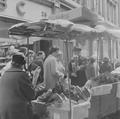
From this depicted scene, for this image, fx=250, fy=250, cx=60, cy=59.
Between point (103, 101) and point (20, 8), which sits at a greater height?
point (20, 8)

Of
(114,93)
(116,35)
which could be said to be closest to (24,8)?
(116,35)

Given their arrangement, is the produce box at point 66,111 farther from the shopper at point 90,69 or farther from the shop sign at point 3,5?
the shop sign at point 3,5

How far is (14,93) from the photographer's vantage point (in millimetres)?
3760

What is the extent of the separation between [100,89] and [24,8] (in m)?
9.57

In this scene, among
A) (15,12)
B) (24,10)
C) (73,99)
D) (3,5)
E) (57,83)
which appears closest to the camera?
(73,99)

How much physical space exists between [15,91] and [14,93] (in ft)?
0.11

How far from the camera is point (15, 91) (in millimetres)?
3762

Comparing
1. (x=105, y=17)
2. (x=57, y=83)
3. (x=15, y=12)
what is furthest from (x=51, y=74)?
(x=105, y=17)

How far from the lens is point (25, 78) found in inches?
150

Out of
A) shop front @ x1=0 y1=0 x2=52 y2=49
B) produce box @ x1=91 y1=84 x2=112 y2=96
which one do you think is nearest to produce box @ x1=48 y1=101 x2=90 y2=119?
produce box @ x1=91 y1=84 x2=112 y2=96

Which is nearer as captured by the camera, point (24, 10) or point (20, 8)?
point (20, 8)

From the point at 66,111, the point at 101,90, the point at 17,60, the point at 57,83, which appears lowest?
the point at 66,111

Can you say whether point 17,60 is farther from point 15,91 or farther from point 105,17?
point 105,17

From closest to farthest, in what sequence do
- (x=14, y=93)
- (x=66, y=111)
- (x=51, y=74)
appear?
(x=14, y=93), (x=66, y=111), (x=51, y=74)
